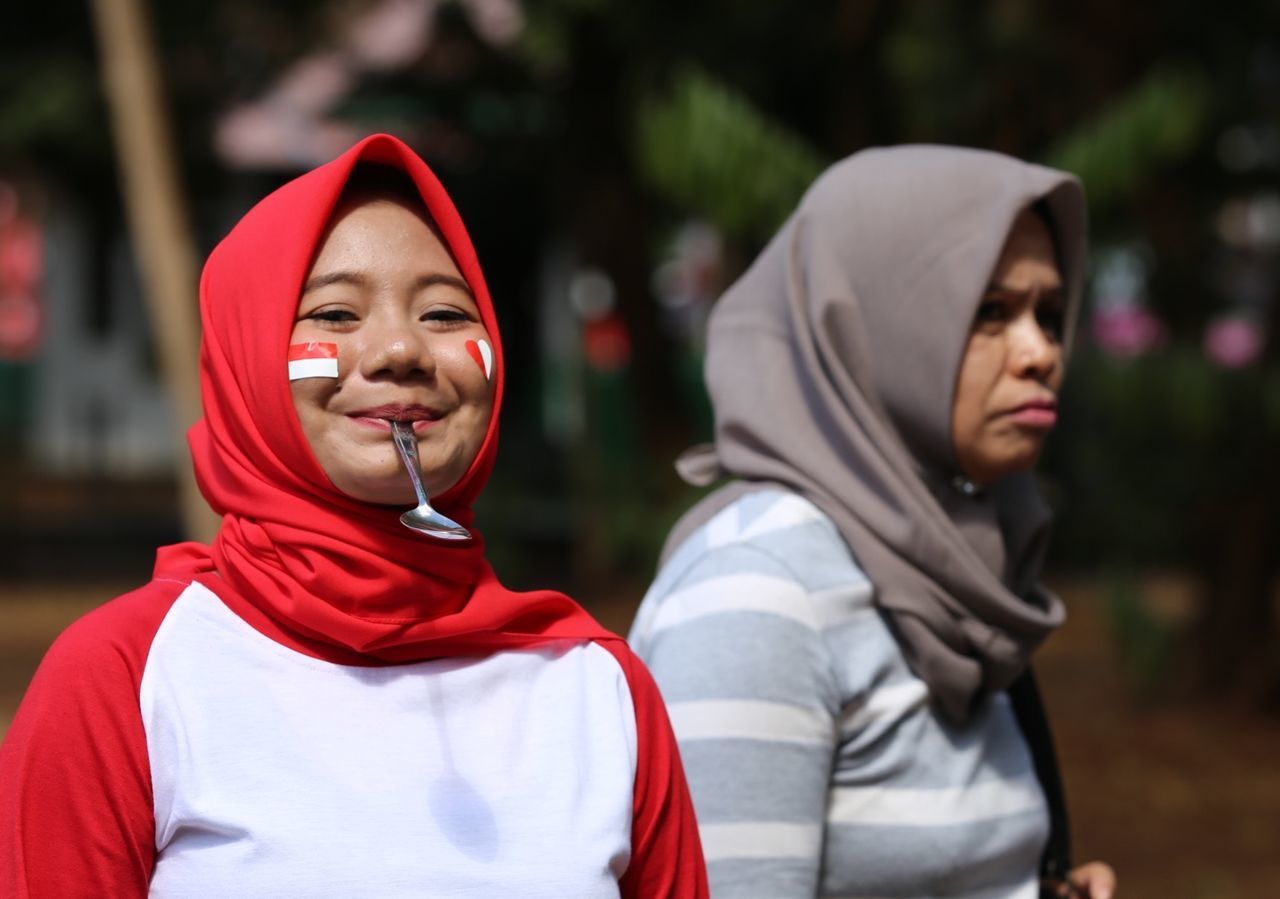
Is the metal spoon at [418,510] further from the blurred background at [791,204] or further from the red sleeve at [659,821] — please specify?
the blurred background at [791,204]

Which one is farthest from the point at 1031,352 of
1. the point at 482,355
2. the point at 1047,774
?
the point at 482,355

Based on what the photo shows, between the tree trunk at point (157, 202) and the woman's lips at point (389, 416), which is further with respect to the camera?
the tree trunk at point (157, 202)

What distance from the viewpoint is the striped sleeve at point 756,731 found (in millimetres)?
2221

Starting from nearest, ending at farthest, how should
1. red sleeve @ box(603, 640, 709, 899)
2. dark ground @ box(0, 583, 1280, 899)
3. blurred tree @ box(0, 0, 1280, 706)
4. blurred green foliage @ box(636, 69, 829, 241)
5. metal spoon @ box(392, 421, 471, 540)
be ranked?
1. metal spoon @ box(392, 421, 471, 540)
2. red sleeve @ box(603, 640, 709, 899)
3. blurred green foliage @ box(636, 69, 829, 241)
4. blurred tree @ box(0, 0, 1280, 706)
5. dark ground @ box(0, 583, 1280, 899)

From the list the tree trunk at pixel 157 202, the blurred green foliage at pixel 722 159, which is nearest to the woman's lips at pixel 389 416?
the blurred green foliage at pixel 722 159

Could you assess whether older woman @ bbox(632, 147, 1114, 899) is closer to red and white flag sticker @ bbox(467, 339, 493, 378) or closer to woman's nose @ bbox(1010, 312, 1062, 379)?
woman's nose @ bbox(1010, 312, 1062, 379)

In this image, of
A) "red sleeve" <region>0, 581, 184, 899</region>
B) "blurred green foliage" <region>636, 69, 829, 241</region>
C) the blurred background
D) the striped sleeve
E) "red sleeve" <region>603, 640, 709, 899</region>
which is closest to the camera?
"red sleeve" <region>0, 581, 184, 899</region>

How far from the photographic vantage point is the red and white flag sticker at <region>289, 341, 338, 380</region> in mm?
1762

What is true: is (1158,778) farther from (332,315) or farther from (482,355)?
(332,315)

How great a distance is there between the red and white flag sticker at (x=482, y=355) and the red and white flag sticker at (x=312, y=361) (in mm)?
149

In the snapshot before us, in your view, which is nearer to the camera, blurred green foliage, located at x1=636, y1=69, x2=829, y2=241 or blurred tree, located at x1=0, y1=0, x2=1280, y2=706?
blurred green foliage, located at x1=636, y1=69, x2=829, y2=241

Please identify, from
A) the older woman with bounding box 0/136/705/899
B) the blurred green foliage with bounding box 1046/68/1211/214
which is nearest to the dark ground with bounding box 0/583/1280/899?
the blurred green foliage with bounding box 1046/68/1211/214

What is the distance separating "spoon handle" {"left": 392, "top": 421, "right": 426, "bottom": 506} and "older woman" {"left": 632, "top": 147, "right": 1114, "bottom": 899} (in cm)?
64

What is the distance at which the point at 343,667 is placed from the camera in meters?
1.76
